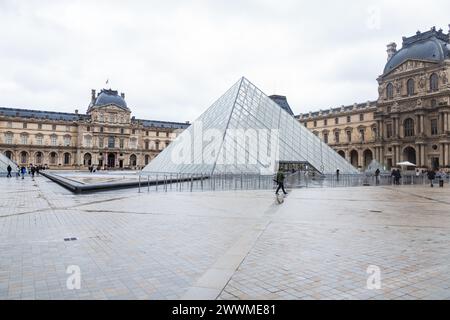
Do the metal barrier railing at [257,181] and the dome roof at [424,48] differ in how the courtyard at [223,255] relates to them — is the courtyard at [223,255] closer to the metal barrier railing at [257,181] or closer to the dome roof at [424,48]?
the metal barrier railing at [257,181]

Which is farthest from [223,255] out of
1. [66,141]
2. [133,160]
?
[133,160]

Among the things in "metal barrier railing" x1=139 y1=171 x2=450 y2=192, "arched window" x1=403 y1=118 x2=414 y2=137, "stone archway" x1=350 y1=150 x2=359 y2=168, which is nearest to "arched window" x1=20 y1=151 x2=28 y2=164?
"metal barrier railing" x1=139 y1=171 x2=450 y2=192

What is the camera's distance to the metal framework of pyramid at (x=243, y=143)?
2381cm

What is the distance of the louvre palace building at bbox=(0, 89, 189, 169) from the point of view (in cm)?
6881

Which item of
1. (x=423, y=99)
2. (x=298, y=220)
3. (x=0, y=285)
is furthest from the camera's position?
(x=423, y=99)

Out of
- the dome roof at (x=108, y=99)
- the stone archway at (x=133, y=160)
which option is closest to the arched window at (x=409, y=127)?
the stone archway at (x=133, y=160)

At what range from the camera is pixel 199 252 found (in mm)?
5066

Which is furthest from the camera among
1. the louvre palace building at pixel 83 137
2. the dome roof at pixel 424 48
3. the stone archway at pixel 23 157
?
the stone archway at pixel 23 157

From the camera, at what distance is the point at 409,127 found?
50656 millimetres

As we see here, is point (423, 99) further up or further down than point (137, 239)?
further up
